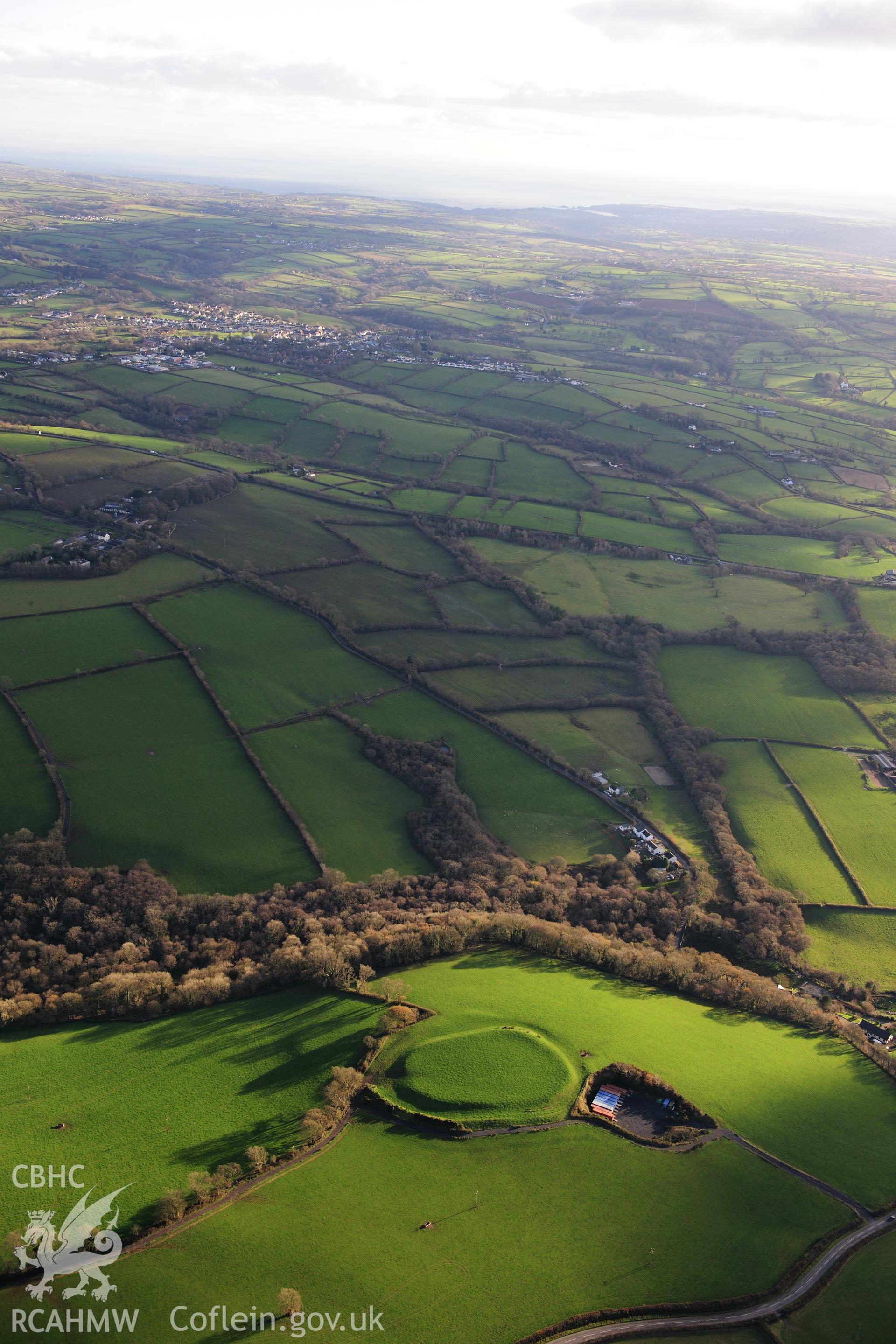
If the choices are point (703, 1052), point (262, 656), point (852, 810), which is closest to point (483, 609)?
point (262, 656)

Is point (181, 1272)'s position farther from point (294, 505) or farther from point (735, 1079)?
point (294, 505)

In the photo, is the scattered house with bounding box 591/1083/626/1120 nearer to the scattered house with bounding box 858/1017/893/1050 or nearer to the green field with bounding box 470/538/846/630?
the scattered house with bounding box 858/1017/893/1050

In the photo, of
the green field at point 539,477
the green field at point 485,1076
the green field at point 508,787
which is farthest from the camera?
the green field at point 539,477

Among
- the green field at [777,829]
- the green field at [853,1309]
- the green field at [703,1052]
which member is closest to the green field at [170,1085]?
the green field at [703,1052]

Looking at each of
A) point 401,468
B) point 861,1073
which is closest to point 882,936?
point 861,1073

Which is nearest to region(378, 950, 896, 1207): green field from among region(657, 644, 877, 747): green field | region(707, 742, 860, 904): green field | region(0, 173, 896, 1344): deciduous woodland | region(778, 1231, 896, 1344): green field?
region(0, 173, 896, 1344): deciduous woodland

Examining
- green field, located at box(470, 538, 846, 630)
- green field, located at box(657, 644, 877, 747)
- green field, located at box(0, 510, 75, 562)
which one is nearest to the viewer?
green field, located at box(657, 644, 877, 747)

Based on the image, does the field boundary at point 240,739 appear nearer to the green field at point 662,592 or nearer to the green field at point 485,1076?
the green field at point 485,1076
